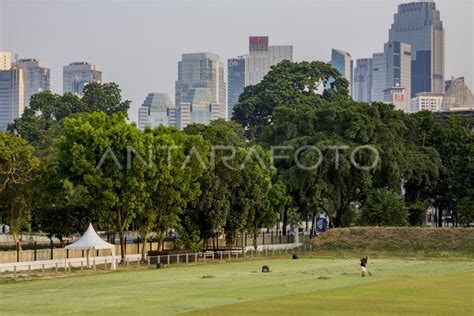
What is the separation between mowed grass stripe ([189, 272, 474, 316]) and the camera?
139ft

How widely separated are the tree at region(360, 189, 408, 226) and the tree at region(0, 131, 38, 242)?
3487cm

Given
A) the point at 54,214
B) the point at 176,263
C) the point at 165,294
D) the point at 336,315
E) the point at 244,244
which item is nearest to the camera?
the point at 336,315

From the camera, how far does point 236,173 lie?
277ft

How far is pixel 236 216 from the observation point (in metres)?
84.4

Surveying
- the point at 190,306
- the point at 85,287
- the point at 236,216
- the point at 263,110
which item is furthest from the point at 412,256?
the point at 263,110

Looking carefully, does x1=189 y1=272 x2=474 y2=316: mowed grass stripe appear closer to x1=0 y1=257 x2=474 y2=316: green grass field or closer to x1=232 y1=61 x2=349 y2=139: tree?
x1=0 y1=257 x2=474 y2=316: green grass field

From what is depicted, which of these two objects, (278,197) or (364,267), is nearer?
(364,267)

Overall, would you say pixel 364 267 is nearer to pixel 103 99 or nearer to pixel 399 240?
pixel 399 240

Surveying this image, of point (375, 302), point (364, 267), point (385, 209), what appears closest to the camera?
point (375, 302)

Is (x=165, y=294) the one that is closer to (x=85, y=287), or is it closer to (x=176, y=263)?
(x=85, y=287)

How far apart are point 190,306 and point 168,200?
3319cm

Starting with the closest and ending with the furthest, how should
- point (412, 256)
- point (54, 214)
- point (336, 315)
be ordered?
point (336, 315), point (54, 214), point (412, 256)

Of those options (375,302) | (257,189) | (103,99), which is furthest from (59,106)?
(375,302)

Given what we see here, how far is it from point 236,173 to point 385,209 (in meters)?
21.2
